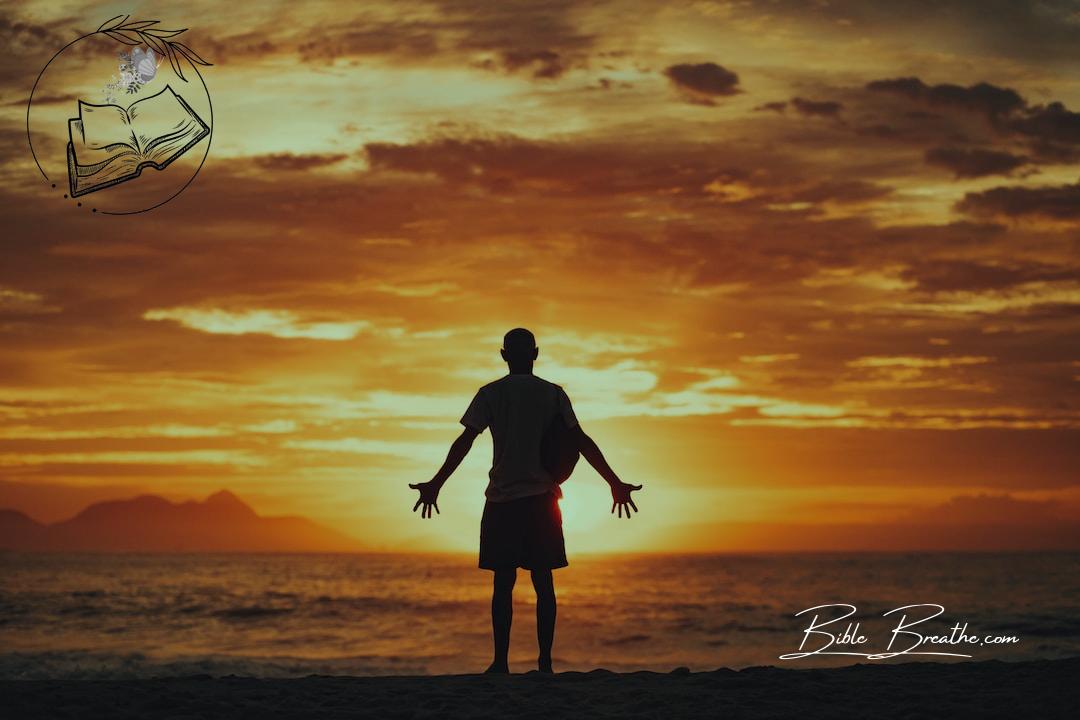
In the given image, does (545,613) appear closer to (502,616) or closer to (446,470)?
(502,616)

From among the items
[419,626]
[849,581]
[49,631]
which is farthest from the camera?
[849,581]

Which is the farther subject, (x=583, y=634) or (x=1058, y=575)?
(x=1058, y=575)

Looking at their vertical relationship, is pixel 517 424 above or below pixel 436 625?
above

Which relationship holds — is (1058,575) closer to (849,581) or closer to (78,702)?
(849,581)

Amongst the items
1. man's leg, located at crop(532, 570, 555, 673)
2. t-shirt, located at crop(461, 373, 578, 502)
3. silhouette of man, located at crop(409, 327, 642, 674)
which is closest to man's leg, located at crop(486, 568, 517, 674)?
silhouette of man, located at crop(409, 327, 642, 674)

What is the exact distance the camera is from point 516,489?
23.2 feet

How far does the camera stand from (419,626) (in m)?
30.5

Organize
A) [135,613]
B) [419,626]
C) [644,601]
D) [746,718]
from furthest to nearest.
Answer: [644,601] → [135,613] → [419,626] → [746,718]

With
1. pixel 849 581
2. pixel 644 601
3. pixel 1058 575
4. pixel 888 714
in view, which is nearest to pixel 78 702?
pixel 888 714

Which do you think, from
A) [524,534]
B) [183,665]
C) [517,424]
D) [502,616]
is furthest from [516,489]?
[183,665]

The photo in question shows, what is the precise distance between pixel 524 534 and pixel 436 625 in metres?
24.6

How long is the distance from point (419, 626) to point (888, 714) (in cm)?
2603

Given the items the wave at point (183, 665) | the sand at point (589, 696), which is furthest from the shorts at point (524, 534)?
the wave at point (183, 665)

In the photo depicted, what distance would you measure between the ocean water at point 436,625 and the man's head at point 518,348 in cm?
1291
